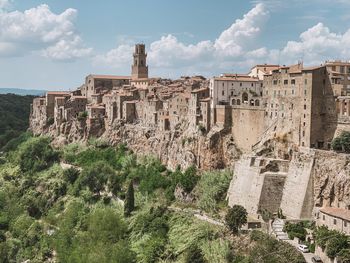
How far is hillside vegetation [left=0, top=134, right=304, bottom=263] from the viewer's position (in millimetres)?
43906

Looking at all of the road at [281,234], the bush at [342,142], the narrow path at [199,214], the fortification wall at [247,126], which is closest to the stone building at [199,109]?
the fortification wall at [247,126]

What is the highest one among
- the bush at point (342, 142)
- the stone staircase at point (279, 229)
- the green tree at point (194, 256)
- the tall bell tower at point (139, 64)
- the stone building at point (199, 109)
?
the tall bell tower at point (139, 64)

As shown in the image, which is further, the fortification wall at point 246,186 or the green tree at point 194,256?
the fortification wall at point 246,186

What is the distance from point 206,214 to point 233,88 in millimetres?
14564

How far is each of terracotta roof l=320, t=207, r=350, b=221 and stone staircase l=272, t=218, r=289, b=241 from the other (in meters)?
3.28

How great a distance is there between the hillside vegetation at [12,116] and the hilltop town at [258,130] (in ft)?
94.9

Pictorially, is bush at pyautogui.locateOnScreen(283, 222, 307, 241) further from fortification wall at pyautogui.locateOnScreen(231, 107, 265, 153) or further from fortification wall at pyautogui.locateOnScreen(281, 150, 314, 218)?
fortification wall at pyautogui.locateOnScreen(231, 107, 265, 153)

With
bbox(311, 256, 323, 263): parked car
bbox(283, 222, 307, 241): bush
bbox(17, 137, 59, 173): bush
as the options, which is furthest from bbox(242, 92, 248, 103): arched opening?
bbox(17, 137, 59, 173): bush

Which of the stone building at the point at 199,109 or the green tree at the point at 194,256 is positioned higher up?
the stone building at the point at 199,109

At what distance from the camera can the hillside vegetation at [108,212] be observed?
43906 mm

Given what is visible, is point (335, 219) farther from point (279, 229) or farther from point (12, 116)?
point (12, 116)

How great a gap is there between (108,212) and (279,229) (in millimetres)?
20164

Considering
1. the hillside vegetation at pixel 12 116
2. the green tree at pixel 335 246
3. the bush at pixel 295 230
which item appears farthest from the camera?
the hillside vegetation at pixel 12 116

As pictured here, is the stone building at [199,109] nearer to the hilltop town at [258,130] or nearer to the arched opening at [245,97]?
the hilltop town at [258,130]
